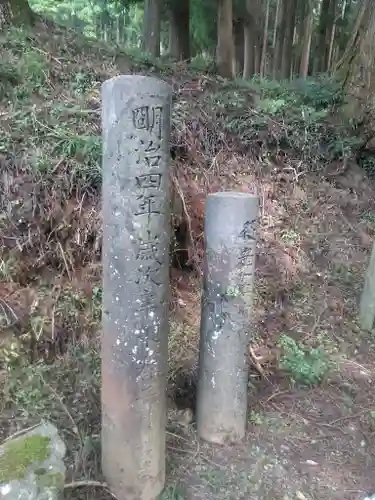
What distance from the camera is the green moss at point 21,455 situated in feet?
7.04

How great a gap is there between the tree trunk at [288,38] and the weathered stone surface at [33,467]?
13270mm

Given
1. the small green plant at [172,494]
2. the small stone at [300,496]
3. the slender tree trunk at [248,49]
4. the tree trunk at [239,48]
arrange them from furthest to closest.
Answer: the tree trunk at [239,48] → the slender tree trunk at [248,49] → the small stone at [300,496] → the small green plant at [172,494]

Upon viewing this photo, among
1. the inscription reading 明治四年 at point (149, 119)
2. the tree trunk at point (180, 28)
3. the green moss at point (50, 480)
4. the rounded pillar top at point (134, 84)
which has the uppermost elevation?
the tree trunk at point (180, 28)

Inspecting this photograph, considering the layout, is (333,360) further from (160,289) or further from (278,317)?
(160,289)

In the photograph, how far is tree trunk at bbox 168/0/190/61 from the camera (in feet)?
33.0

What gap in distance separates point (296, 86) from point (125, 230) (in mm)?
6806

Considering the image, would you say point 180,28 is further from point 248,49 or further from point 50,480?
point 50,480

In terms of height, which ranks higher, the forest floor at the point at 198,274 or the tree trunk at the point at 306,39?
the tree trunk at the point at 306,39

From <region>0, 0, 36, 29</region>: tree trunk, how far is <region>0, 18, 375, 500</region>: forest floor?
0.30 meters

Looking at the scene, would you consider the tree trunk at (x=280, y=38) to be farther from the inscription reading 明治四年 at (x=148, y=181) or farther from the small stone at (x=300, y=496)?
the small stone at (x=300, y=496)

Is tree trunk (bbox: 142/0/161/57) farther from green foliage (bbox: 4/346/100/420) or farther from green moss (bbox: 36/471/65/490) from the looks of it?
green moss (bbox: 36/471/65/490)

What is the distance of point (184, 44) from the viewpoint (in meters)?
10.4

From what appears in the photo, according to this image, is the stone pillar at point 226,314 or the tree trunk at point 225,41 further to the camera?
the tree trunk at point 225,41

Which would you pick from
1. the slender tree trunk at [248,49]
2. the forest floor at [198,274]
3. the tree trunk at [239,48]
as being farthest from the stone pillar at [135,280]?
the tree trunk at [239,48]
